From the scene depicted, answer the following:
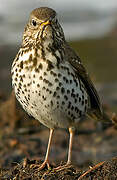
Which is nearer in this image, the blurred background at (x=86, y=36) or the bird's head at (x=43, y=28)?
the bird's head at (x=43, y=28)

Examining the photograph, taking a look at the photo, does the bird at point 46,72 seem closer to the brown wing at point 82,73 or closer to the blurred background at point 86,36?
the brown wing at point 82,73

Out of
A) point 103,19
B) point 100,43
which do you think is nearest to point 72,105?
point 100,43

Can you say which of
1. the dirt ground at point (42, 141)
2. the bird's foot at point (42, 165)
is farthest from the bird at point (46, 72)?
the dirt ground at point (42, 141)

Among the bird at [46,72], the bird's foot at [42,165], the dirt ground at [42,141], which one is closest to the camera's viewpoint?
the bird at [46,72]

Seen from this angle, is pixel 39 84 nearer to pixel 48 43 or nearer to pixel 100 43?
pixel 48 43

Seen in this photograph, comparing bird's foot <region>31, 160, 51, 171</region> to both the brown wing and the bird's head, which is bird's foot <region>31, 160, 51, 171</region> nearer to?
the brown wing

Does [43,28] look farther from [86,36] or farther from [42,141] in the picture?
[86,36]

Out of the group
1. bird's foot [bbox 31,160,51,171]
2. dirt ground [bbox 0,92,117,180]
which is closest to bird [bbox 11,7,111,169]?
bird's foot [bbox 31,160,51,171]
